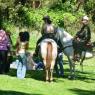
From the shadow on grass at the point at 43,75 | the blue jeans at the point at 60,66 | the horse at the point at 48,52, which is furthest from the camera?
the blue jeans at the point at 60,66

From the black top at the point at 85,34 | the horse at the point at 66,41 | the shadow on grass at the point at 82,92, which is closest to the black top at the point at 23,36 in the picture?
the horse at the point at 66,41

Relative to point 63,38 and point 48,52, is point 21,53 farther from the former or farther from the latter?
point 63,38

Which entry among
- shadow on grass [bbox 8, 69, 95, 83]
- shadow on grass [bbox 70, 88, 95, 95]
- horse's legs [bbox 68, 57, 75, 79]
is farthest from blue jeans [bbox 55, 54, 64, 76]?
shadow on grass [bbox 70, 88, 95, 95]

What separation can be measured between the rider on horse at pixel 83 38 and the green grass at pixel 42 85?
1.23 m

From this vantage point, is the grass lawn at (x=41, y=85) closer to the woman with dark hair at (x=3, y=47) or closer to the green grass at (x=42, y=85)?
the green grass at (x=42, y=85)

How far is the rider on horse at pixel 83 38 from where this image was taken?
18.3 meters

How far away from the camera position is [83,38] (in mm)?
18391

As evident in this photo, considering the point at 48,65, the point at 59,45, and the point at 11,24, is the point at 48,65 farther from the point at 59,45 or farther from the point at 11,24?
the point at 11,24

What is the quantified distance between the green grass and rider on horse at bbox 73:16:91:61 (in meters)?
1.23

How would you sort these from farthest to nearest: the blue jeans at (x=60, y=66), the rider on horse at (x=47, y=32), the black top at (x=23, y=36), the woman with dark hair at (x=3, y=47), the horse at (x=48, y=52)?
the blue jeans at (x=60, y=66), the woman with dark hair at (x=3, y=47), the black top at (x=23, y=36), the rider on horse at (x=47, y=32), the horse at (x=48, y=52)

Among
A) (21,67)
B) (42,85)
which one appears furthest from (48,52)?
(21,67)

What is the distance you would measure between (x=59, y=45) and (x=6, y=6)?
697 inches

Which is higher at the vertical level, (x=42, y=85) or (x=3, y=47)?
(x=3, y=47)

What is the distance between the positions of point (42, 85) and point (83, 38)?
2.79 metres
